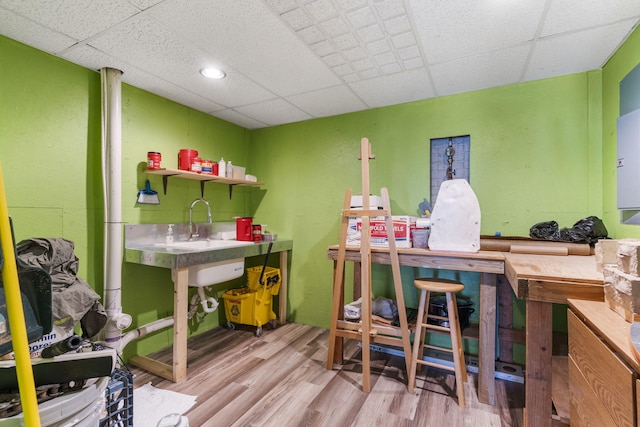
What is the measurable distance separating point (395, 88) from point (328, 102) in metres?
0.63

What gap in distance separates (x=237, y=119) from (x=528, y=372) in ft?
10.6

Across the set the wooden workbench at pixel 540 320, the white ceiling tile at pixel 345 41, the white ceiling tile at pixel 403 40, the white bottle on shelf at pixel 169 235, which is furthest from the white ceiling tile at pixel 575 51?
the white bottle on shelf at pixel 169 235

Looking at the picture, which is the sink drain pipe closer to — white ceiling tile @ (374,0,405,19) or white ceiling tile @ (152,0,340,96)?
white ceiling tile @ (152,0,340,96)

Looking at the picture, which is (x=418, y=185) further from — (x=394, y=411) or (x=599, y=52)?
(x=394, y=411)

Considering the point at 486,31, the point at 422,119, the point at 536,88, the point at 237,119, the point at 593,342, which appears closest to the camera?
the point at 593,342

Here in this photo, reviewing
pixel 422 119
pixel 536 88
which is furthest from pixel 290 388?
pixel 536 88

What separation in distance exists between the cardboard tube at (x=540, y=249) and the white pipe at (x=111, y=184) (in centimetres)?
285

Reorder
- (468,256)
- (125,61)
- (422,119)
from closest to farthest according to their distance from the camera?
(468,256)
(125,61)
(422,119)

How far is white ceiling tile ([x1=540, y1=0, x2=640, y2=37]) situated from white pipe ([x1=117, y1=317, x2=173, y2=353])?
3371 mm

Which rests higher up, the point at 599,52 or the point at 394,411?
the point at 599,52

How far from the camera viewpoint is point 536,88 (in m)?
2.32

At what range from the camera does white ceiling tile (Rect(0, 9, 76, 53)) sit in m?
1.63

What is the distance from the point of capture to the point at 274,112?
307 centimetres

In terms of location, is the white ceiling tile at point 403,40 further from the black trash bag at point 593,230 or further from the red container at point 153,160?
the red container at point 153,160
